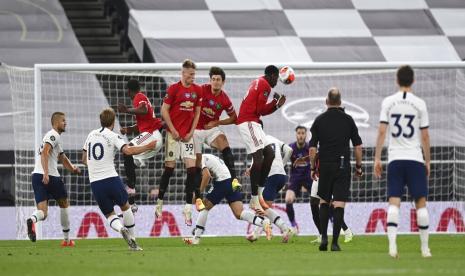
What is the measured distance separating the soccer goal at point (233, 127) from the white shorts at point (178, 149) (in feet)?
10.1

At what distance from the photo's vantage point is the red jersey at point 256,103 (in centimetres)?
1723

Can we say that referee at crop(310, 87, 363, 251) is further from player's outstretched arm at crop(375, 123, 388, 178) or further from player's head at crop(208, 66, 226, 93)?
player's head at crop(208, 66, 226, 93)

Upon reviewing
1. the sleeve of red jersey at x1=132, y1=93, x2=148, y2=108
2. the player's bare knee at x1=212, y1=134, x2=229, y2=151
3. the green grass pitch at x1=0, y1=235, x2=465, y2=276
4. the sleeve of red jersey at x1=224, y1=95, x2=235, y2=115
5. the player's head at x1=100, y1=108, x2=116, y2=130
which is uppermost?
the sleeve of red jersey at x1=132, y1=93, x2=148, y2=108

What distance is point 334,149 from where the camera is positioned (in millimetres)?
14477

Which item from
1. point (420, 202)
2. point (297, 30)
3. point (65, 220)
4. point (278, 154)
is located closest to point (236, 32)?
point (297, 30)

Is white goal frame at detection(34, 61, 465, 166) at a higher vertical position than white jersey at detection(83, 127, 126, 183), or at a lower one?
higher

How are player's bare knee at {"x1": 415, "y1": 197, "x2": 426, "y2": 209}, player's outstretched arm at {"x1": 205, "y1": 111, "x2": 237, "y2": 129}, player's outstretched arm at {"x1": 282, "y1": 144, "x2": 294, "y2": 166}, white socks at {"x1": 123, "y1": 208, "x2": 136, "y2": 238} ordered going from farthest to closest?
player's outstretched arm at {"x1": 282, "y1": 144, "x2": 294, "y2": 166} → player's outstretched arm at {"x1": 205, "y1": 111, "x2": 237, "y2": 129} → white socks at {"x1": 123, "y1": 208, "x2": 136, "y2": 238} → player's bare knee at {"x1": 415, "y1": 197, "x2": 426, "y2": 209}

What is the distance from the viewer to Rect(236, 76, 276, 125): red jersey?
17.2 metres

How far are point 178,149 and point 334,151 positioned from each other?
13.0 feet

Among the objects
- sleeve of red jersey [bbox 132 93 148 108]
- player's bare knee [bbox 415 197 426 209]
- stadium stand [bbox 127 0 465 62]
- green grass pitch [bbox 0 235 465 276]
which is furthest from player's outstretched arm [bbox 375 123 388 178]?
stadium stand [bbox 127 0 465 62]

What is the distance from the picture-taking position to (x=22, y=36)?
26531 millimetres

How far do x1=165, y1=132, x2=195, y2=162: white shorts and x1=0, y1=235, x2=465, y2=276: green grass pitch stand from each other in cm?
141

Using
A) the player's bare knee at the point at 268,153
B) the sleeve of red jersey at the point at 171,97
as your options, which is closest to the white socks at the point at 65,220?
the sleeve of red jersey at the point at 171,97

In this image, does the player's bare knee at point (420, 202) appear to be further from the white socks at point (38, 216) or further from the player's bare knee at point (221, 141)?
the white socks at point (38, 216)
